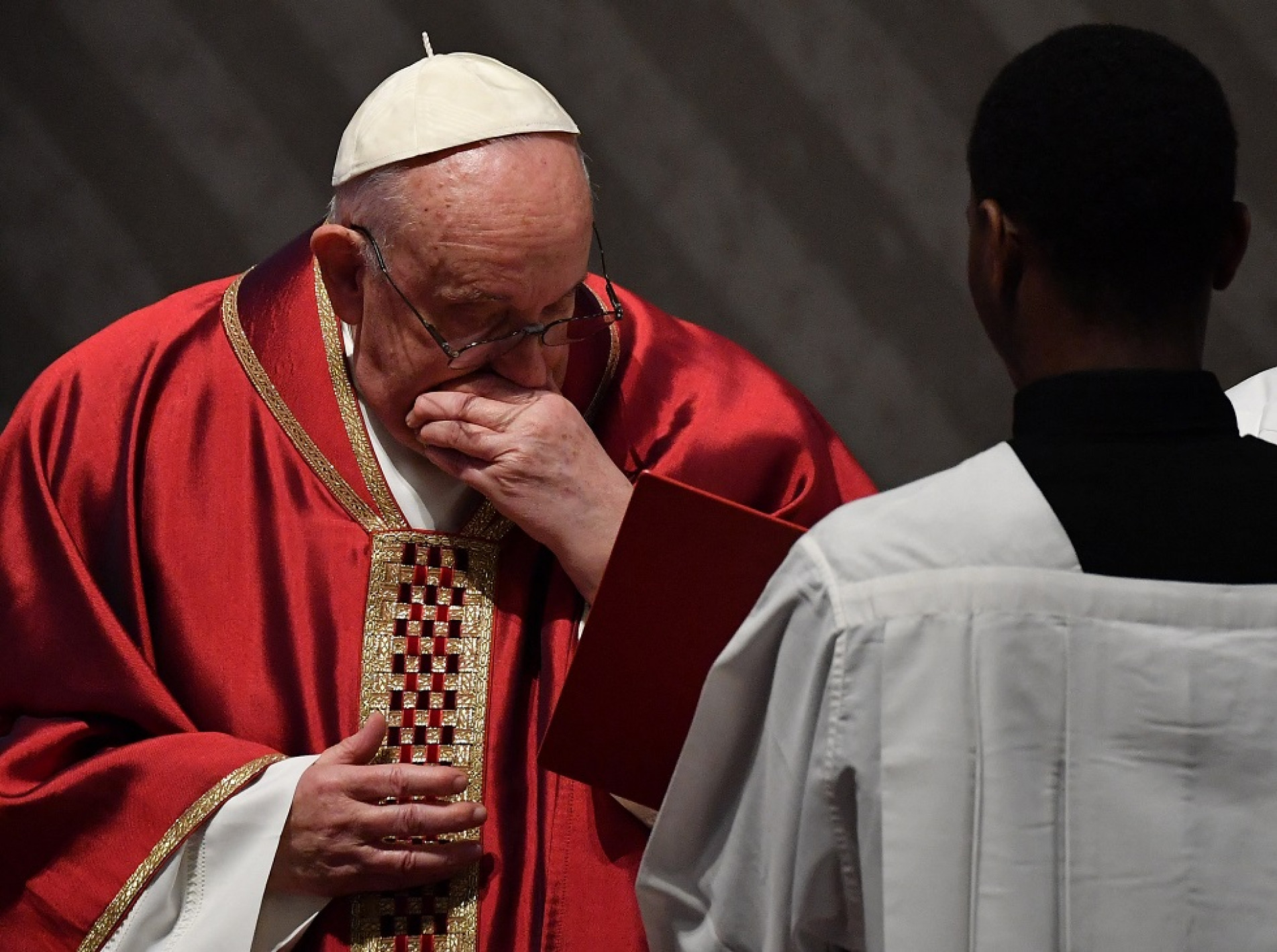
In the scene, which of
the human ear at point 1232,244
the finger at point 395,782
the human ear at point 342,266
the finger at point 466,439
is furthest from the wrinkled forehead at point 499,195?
→ the human ear at point 1232,244

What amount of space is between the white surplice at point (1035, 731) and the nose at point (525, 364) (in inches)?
32.2

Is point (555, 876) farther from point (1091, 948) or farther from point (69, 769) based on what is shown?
point (1091, 948)

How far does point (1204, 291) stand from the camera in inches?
55.4

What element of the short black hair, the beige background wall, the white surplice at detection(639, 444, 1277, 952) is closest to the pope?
the white surplice at detection(639, 444, 1277, 952)

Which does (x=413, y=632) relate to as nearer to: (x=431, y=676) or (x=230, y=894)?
(x=431, y=676)

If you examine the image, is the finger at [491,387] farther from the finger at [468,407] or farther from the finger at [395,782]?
the finger at [395,782]

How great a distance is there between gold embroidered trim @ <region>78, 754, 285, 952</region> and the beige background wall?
180 cm

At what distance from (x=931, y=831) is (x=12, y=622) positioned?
4.24 feet

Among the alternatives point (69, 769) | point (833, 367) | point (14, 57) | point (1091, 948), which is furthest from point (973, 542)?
point (14, 57)

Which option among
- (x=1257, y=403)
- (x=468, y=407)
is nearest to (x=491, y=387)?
(x=468, y=407)

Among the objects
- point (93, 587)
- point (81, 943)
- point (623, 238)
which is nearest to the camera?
point (81, 943)

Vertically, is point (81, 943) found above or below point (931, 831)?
below

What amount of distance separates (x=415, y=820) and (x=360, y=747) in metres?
0.11

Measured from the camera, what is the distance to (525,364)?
213 cm
